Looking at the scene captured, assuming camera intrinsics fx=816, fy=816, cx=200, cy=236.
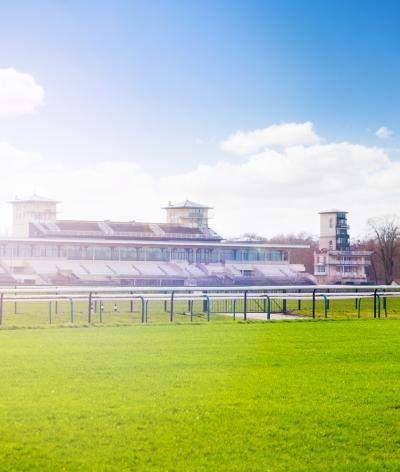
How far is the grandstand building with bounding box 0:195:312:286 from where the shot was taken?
70.8m

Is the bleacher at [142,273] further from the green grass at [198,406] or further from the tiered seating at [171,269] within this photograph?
the green grass at [198,406]

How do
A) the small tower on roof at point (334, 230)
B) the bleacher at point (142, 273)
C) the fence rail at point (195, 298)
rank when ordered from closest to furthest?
the fence rail at point (195, 298), the bleacher at point (142, 273), the small tower on roof at point (334, 230)

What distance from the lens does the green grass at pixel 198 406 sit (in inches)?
264

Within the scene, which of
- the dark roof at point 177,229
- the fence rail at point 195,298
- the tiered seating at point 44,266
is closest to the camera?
the fence rail at point 195,298

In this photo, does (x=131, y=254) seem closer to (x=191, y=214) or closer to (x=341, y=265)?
(x=191, y=214)

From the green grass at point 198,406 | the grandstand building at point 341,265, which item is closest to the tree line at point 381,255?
the grandstand building at point 341,265

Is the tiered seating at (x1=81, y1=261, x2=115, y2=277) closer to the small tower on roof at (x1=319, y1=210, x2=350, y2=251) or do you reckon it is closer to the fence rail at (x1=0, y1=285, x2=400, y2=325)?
the fence rail at (x1=0, y1=285, x2=400, y2=325)

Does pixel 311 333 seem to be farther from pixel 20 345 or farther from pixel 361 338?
pixel 20 345

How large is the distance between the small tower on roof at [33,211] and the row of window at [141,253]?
39.6 feet

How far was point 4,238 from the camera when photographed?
70500mm

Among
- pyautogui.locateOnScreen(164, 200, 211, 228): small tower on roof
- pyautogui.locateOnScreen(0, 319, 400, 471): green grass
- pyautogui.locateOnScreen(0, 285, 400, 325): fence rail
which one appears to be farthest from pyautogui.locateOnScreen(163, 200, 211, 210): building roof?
pyautogui.locateOnScreen(0, 319, 400, 471): green grass

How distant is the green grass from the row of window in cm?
5866

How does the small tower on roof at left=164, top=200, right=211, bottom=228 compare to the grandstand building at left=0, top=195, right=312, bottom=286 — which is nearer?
the grandstand building at left=0, top=195, right=312, bottom=286

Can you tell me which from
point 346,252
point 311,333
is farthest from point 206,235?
point 311,333
